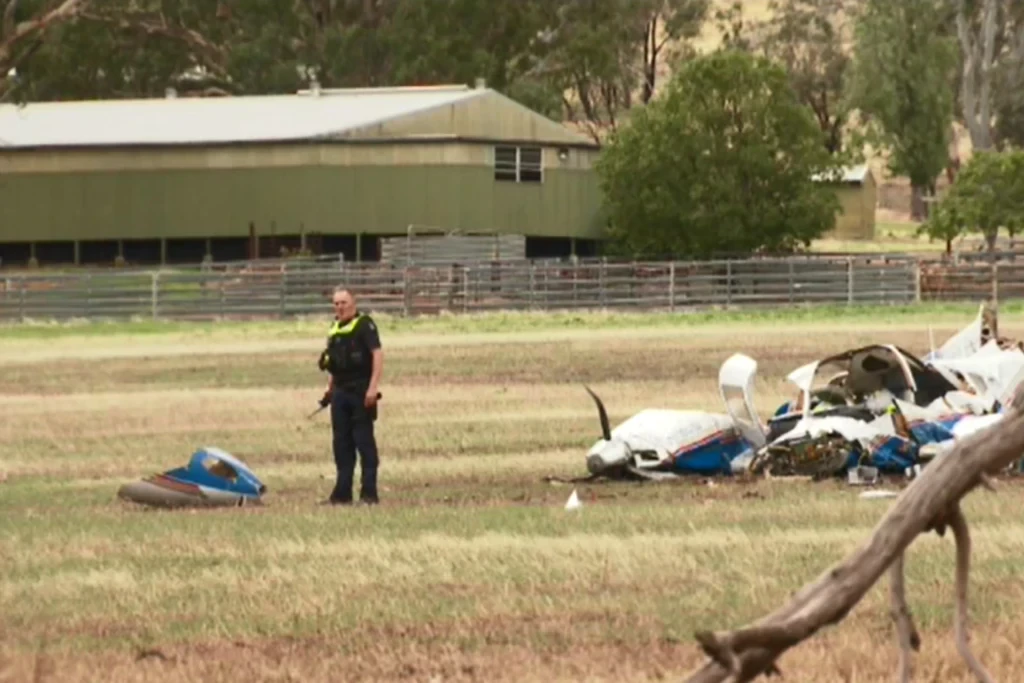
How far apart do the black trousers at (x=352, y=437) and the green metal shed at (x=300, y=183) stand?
56.9 metres

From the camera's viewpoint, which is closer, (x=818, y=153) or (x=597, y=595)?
(x=597, y=595)

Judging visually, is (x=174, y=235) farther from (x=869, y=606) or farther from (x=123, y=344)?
(x=869, y=606)

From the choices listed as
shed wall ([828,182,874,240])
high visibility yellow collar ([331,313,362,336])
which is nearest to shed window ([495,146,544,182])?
shed wall ([828,182,874,240])

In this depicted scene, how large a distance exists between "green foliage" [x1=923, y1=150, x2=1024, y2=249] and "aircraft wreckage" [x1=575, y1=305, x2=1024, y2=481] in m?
65.0

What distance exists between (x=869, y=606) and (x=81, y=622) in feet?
13.0

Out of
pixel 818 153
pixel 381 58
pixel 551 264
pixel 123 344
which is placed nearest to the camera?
pixel 123 344

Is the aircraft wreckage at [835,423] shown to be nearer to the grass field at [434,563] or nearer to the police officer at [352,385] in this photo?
the grass field at [434,563]

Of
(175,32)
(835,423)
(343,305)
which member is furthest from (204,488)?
(175,32)

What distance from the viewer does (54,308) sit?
69.0m

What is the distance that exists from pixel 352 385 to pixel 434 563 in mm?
4588

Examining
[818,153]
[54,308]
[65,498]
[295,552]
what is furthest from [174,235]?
[295,552]

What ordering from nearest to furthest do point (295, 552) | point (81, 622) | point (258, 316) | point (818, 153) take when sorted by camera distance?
1. point (81, 622)
2. point (295, 552)
3. point (258, 316)
4. point (818, 153)

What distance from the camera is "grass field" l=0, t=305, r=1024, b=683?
12297 millimetres

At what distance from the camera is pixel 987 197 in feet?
288
